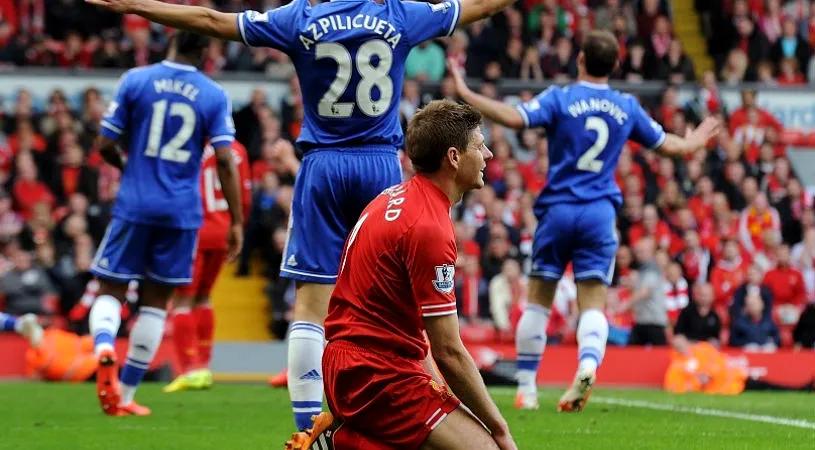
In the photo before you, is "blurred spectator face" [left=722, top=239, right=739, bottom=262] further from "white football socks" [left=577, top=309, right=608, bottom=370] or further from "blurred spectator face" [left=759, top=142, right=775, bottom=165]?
"white football socks" [left=577, top=309, right=608, bottom=370]

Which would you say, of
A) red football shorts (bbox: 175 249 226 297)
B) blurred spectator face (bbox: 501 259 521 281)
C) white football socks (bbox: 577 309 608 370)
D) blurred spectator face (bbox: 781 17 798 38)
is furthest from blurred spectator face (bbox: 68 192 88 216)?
blurred spectator face (bbox: 781 17 798 38)

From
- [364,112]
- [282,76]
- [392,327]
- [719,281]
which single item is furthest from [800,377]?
[392,327]

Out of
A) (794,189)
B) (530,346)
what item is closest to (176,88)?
(530,346)

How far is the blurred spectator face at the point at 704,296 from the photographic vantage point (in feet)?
59.9

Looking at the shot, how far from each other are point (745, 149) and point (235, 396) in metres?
11.9

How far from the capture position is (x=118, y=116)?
34.0ft

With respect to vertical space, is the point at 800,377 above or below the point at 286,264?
below

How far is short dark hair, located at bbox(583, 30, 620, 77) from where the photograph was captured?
10.7 metres

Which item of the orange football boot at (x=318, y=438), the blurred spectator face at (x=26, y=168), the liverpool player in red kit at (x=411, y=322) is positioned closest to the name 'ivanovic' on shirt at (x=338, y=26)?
the liverpool player in red kit at (x=411, y=322)

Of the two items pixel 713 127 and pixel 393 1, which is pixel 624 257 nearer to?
pixel 713 127

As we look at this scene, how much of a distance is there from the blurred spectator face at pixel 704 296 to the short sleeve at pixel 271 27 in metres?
11.3

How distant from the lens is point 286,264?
314 inches

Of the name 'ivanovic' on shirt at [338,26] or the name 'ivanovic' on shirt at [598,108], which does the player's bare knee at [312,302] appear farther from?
the name 'ivanovic' on shirt at [598,108]

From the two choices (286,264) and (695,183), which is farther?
(695,183)
